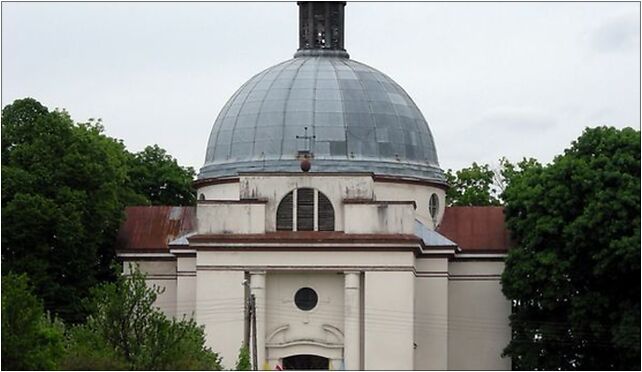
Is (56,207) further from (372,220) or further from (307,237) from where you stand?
(372,220)

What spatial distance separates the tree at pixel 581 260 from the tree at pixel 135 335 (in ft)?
53.5

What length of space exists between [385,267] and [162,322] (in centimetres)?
1608

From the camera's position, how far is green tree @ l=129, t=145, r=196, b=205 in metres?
90.2

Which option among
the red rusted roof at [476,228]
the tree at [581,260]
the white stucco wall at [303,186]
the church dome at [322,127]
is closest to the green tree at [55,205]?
the church dome at [322,127]

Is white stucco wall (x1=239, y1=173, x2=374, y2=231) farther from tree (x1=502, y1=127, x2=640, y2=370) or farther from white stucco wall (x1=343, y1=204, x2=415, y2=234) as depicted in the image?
tree (x1=502, y1=127, x2=640, y2=370)

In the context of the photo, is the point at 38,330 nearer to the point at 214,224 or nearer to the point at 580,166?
the point at 214,224

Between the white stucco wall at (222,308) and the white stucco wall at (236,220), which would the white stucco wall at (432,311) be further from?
the white stucco wall at (222,308)

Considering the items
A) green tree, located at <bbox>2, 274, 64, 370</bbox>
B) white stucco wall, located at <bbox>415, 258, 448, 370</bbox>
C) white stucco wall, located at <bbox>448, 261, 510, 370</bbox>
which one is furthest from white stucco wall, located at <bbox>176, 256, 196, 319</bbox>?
green tree, located at <bbox>2, 274, 64, 370</bbox>

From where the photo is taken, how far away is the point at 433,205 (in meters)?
79.8

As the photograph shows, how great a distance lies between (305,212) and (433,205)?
8.28m

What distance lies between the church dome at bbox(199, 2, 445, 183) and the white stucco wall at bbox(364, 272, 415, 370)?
6164 mm

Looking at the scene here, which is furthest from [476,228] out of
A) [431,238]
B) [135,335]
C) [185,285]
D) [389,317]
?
[135,335]

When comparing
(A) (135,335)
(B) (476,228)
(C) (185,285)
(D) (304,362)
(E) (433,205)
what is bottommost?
(A) (135,335)

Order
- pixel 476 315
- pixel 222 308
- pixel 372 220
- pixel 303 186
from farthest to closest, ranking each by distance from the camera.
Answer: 1. pixel 476 315
2. pixel 303 186
3. pixel 372 220
4. pixel 222 308
